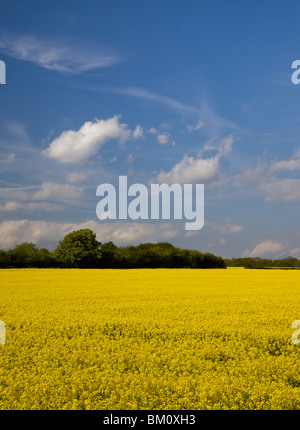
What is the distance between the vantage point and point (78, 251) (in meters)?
64.4

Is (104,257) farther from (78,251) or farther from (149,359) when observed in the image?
(149,359)

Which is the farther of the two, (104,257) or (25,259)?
→ (104,257)

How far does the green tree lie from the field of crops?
4822 centimetres

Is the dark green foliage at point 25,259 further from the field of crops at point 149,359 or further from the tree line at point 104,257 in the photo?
the field of crops at point 149,359

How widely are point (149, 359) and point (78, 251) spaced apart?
56.7m

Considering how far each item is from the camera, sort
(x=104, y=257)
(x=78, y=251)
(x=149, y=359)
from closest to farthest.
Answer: (x=149, y=359)
(x=78, y=251)
(x=104, y=257)

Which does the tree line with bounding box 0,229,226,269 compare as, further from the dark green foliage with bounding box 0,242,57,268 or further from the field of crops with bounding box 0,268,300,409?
the field of crops with bounding box 0,268,300,409

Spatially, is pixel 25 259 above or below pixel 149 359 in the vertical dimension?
above

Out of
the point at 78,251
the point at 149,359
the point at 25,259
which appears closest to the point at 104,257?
the point at 78,251

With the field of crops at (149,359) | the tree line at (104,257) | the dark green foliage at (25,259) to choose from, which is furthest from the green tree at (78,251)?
the field of crops at (149,359)

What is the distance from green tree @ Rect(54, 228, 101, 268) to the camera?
6419 cm

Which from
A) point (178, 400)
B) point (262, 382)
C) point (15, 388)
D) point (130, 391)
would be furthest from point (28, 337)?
point (262, 382)

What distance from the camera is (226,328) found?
478 inches
